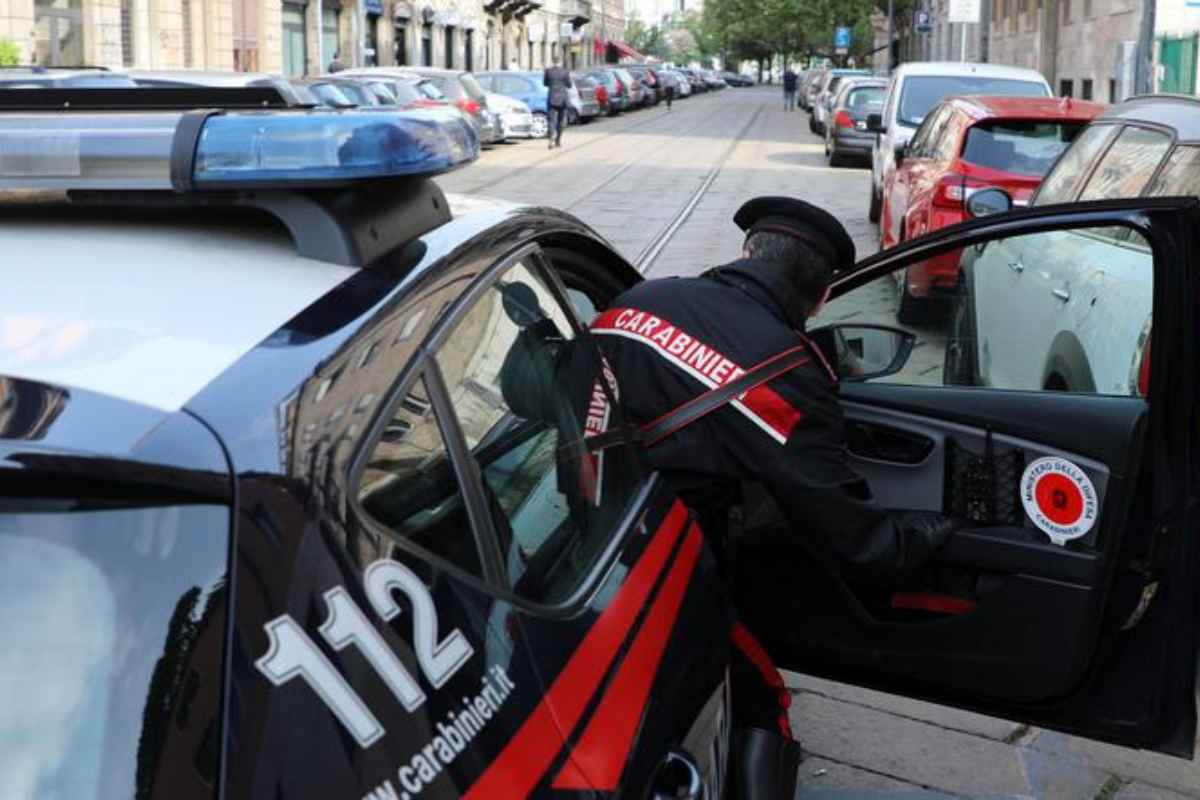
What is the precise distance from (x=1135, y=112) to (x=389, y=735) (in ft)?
15.3

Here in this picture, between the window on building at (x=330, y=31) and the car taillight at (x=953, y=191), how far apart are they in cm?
3564

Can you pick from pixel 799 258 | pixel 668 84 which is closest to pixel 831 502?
pixel 799 258

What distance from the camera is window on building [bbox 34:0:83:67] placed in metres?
28.2

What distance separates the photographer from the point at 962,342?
4199 millimetres

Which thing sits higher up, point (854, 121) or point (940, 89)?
point (940, 89)

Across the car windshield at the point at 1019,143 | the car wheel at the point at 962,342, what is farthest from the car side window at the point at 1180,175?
the car windshield at the point at 1019,143

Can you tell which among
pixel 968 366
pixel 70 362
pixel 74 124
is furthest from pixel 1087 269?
pixel 70 362

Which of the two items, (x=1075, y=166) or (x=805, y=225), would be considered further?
(x=1075, y=166)

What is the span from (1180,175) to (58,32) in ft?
91.1

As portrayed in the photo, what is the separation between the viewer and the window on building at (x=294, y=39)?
41094 mm

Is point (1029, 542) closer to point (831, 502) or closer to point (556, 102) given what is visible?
point (831, 502)

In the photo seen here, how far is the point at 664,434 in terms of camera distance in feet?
10.1

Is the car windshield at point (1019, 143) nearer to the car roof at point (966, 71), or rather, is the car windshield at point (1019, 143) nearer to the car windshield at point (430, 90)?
the car roof at point (966, 71)

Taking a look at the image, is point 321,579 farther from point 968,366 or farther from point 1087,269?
point 1087,269
